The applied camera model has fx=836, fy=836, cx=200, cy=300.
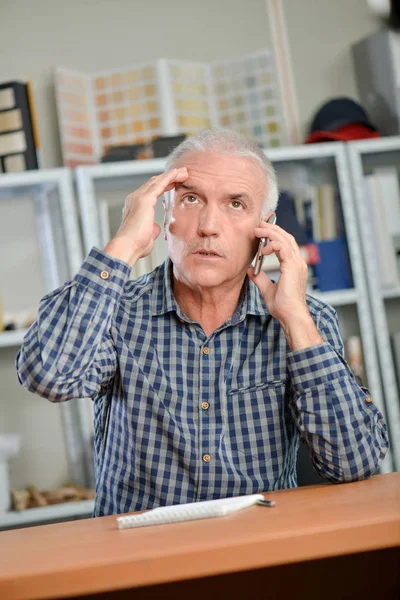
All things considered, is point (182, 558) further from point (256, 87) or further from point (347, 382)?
point (256, 87)

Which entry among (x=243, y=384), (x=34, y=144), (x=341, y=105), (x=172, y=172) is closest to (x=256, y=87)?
(x=341, y=105)

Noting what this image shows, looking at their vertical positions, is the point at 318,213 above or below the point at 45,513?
above

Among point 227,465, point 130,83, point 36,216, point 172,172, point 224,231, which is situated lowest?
point 227,465

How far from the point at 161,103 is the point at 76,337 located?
181 centimetres

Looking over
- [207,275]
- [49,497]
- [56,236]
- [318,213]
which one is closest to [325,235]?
[318,213]

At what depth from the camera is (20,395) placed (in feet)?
10.6

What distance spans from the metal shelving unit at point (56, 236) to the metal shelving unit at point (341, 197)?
56mm

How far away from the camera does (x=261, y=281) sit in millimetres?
1683

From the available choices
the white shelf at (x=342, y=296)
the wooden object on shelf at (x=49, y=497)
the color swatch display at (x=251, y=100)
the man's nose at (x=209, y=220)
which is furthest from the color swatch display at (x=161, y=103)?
the man's nose at (x=209, y=220)

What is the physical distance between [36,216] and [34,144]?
0.37m

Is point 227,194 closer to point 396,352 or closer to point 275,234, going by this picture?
point 275,234

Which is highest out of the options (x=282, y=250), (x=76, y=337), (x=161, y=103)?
(x=161, y=103)

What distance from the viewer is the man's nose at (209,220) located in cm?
165

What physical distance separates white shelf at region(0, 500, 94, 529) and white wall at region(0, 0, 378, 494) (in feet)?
1.15
